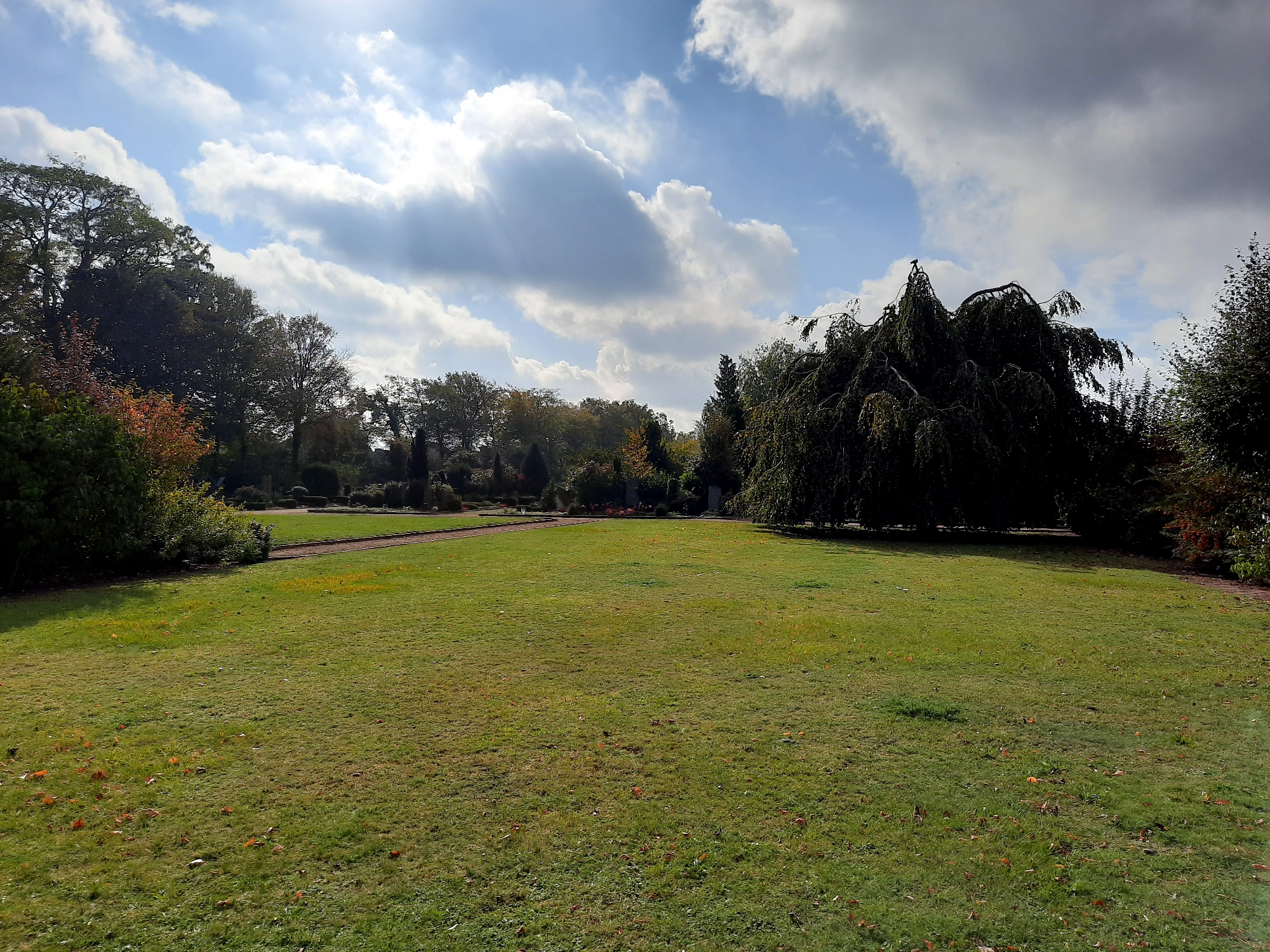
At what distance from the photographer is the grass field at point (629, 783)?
9.28ft

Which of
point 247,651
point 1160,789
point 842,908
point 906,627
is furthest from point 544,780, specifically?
point 906,627

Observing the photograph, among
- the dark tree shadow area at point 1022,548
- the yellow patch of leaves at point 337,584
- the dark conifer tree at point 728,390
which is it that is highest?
the dark conifer tree at point 728,390

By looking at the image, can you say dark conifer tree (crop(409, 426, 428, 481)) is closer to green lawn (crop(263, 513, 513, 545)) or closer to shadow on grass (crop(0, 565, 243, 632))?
green lawn (crop(263, 513, 513, 545))

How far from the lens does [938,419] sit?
717 inches

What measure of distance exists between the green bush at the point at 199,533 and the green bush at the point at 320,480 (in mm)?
27815

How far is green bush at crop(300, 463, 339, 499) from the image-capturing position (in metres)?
40.6

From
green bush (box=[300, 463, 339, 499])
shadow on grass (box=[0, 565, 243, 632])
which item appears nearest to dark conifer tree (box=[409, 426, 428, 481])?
green bush (box=[300, 463, 339, 499])

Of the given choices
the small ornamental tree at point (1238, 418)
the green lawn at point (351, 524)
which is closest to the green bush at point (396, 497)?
the green lawn at point (351, 524)

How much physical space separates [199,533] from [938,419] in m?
17.7

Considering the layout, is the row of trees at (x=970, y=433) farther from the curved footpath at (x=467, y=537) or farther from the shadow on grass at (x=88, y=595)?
the shadow on grass at (x=88, y=595)

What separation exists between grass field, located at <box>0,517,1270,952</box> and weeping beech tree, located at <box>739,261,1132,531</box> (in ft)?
35.6

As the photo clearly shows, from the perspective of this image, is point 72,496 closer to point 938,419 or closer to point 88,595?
point 88,595

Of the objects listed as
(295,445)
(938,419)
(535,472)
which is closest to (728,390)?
(535,472)

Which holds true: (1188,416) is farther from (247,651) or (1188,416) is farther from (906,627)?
(247,651)
